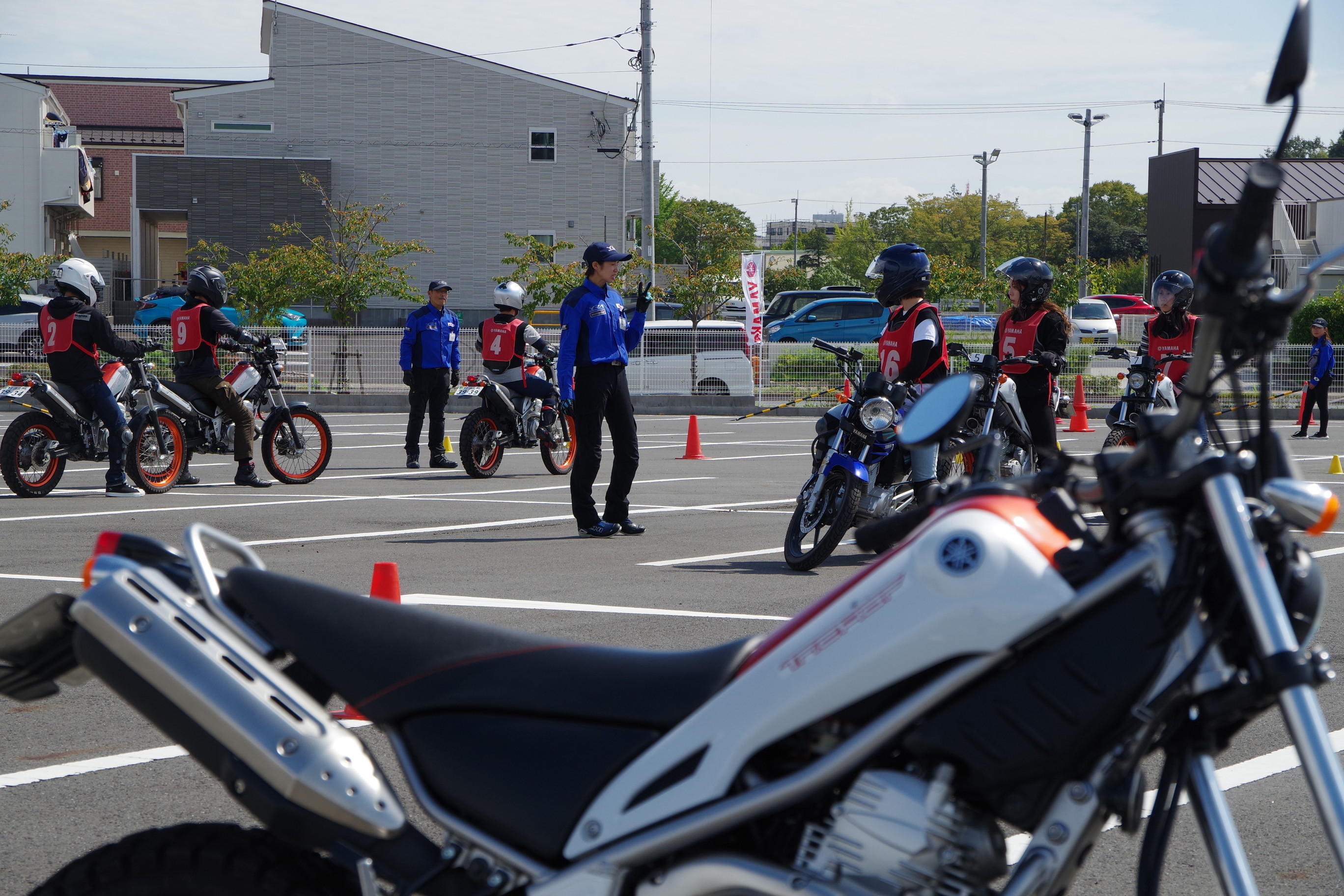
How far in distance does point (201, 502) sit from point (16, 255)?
2849cm

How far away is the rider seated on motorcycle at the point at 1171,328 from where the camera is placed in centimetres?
1162

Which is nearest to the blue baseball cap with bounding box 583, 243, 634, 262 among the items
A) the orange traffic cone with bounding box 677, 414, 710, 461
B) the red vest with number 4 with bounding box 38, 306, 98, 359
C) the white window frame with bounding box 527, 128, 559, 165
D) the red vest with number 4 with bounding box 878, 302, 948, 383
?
the red vest with number 4 with bounding box 878, 302, 948, 383

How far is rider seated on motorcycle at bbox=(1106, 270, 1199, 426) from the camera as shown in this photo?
1162 centimetres

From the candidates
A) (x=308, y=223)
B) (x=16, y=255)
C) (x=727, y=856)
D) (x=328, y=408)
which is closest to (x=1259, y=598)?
(x=727, y=856)

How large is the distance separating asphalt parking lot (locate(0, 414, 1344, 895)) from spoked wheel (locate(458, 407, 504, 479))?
0.25 m

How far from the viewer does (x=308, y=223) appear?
4528 centimetres

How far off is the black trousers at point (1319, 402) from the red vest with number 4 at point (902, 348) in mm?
12806

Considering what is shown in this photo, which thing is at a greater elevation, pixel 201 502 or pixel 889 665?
pixel 889 665

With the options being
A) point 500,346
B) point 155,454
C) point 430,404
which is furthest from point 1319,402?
point 155,454

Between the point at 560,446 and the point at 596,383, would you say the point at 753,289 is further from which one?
the point at 596,383

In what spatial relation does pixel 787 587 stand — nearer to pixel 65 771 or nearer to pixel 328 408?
pixel 65 771

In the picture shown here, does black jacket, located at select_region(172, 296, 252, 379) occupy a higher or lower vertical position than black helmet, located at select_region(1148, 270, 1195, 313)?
lower

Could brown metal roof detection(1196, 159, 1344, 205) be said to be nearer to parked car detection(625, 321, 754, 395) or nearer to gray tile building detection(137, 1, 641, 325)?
gray tile building detection(137, 1, 641, 325)

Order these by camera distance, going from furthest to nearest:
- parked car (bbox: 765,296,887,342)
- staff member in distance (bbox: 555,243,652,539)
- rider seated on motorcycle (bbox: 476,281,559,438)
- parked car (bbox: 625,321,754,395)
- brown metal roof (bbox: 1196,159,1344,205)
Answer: brown metal roof (bbox: 1196,159,1344,205) → parked car (bbox: 765,296,887,342) → parked car (bbox: 625,321,754,395) → rider seated on motorcycle (bbox: 476,281,559,438) → staff member in distance (bbox: 555,243,652,539)
